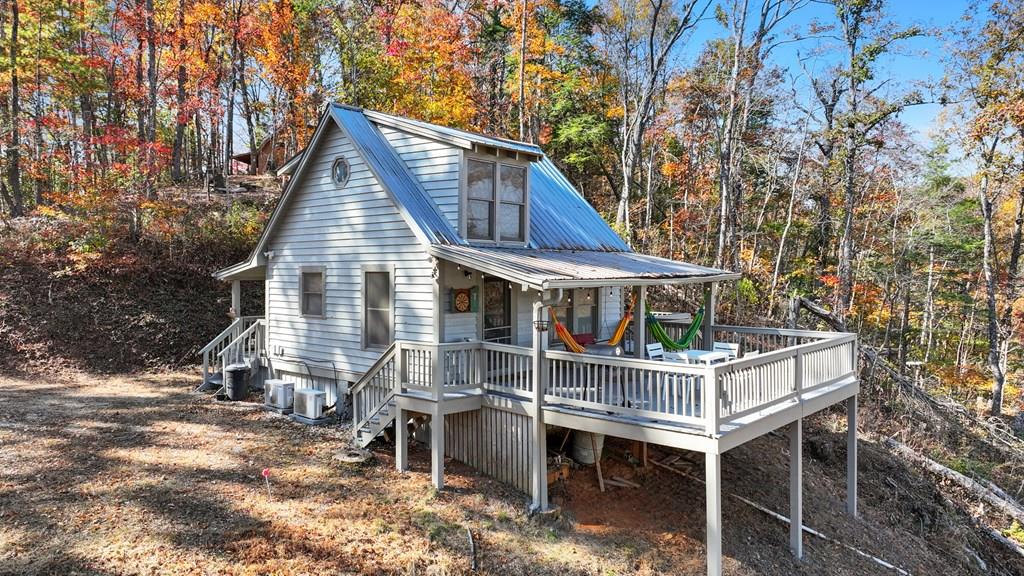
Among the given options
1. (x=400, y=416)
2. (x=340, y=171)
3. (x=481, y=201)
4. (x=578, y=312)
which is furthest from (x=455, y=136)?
Result: (x=400, y=416)

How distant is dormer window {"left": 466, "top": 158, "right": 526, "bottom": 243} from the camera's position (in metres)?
10.7

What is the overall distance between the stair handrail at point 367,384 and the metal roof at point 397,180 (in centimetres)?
200

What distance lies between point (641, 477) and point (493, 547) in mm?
3691

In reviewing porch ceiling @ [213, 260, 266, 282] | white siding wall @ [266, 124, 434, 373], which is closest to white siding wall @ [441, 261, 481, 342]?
white siding wall @ [266, 124, 434, 373]

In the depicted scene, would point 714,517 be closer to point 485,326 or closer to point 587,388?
point 587,388

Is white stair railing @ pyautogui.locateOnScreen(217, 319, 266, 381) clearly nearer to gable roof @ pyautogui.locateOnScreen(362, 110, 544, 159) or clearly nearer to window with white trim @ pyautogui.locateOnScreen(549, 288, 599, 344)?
gable roof @ pyautogui.locateOnScreen(362, 110, 544, 159)

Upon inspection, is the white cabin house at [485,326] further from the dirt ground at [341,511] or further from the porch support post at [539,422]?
the dirt ground at [341,511]

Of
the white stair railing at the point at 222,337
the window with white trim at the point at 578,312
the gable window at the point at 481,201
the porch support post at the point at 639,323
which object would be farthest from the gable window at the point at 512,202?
the white stair railing at the point at 222,337

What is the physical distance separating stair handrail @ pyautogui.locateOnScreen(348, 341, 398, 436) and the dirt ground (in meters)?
0.50

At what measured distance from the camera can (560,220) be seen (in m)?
13.0

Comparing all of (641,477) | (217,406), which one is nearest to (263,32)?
(217,406)

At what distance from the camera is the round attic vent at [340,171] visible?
1156cm

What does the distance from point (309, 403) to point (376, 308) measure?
2.30 m

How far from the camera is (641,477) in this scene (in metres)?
10.4
